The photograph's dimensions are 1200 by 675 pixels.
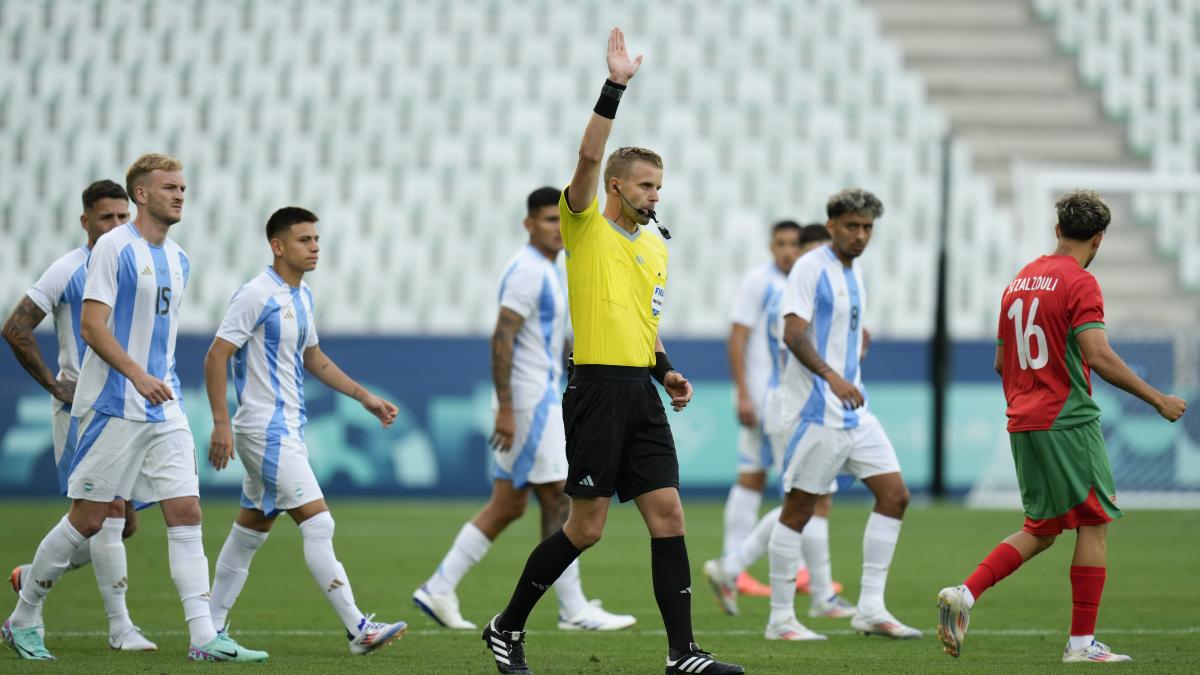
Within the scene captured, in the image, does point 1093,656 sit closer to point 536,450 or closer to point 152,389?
point 536,450

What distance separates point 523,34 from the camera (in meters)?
23.2

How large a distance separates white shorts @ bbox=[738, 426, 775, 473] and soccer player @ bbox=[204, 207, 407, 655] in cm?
380

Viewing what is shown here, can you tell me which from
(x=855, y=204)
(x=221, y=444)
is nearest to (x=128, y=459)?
(x=221, y=444)

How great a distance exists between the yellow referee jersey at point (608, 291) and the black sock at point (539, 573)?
74cm

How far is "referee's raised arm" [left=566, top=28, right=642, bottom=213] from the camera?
5.60 meters

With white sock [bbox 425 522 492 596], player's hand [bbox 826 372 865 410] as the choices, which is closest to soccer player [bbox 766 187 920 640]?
player's hand [bbox 826 372 865 410]

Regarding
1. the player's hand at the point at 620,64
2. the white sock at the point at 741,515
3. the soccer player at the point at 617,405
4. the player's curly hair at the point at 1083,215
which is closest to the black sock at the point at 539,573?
the soccer player at the point at 617,405

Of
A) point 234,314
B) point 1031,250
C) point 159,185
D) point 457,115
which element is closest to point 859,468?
point 234,314

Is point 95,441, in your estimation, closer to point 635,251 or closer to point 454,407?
point 635,251

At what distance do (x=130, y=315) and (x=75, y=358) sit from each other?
1080 mm

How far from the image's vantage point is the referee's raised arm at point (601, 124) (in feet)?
18.4

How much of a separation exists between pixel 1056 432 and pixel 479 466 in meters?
11.1

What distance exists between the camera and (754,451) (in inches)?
410

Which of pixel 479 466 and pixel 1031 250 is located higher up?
pixel 1031 250
